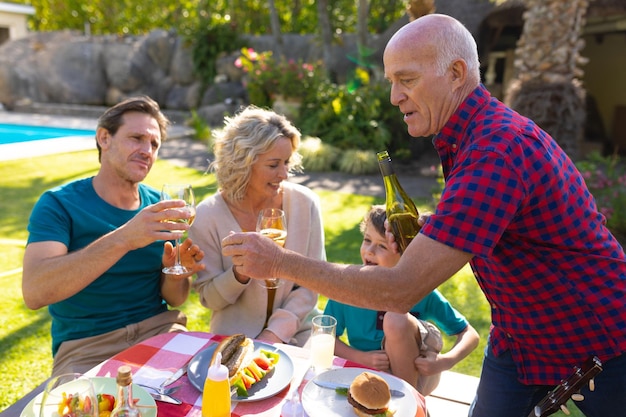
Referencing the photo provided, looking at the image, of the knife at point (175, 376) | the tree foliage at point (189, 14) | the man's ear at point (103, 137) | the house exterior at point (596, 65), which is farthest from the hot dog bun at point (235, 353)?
the tree foliage at point (189, 14)

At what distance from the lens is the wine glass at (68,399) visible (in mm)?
1350

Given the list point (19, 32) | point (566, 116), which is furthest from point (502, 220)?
point (19, 32)

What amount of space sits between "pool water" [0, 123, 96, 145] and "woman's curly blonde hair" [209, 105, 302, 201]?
12620mm

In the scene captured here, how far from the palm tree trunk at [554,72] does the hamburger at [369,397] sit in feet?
23.4

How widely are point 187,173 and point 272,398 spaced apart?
8221 millimetres

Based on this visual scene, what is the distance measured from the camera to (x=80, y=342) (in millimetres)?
2572

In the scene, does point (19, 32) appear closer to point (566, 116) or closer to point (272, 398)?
point (566, 116)

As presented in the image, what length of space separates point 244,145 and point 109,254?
104 centimetres

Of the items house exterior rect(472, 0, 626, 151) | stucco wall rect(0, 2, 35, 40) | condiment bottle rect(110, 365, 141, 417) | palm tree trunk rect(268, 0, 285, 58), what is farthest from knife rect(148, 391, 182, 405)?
stucco wall rect(0, 2, 35, 40)

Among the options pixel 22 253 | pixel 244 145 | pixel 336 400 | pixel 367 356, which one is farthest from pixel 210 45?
pixel 336 400

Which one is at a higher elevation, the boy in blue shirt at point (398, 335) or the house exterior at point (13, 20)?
the house exterior at point (13, 20)

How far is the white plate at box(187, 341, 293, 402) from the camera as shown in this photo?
1790 mm

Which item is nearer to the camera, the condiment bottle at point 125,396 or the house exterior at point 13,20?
the condiment bottle at point 125,396

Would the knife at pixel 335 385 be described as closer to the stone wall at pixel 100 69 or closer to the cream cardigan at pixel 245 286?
the cream cardigan at pixel 245 286
